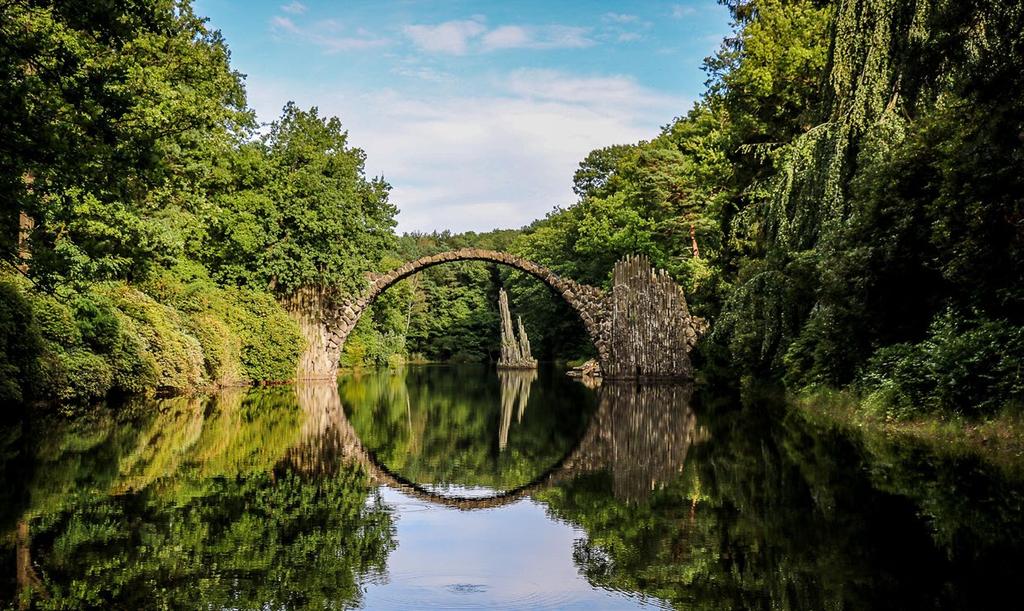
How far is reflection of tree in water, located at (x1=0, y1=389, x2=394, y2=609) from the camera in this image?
396 centimetres

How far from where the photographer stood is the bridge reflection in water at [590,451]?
752 cm

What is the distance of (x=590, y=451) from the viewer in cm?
1034

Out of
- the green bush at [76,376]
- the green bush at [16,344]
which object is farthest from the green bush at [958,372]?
the green bush at [76,376]

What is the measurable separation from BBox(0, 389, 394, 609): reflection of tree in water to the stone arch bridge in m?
20.4

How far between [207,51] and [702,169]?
1711 cm

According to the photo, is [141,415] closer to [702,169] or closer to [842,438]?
[842,438]

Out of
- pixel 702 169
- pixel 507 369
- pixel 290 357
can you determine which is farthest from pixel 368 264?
pixel 507 369

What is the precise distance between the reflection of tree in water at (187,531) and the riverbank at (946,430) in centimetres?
580

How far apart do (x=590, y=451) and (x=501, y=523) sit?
Result: 4301mm

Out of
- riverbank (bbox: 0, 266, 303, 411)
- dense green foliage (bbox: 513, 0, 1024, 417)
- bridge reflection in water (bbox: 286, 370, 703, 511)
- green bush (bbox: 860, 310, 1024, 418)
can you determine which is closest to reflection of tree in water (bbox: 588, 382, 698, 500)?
bridge reflection in water (bbox: 286, 370, 703, 511)

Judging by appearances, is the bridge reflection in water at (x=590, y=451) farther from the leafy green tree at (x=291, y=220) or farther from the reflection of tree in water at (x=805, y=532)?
the leafy green tree at (x=291, y=220)

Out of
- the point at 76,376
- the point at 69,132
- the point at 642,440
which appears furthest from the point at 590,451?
the point at 76,376

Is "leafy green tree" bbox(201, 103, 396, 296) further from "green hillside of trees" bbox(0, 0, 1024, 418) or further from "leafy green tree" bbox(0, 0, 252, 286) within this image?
"leafy green tree" bbox(0, 0, 252, 286)

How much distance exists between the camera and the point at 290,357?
2992 cm
